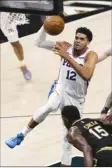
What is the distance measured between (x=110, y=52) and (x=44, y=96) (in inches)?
72.8

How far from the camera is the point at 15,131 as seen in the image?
5832 millimetres

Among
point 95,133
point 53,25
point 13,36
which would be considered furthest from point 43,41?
point 13,36

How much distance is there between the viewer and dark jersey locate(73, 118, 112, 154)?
371 centimetres

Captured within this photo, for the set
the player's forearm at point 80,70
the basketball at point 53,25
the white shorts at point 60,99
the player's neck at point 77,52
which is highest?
the basketball at point 53,25

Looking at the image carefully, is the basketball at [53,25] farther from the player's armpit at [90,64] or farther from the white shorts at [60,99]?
the white shorts at [60,99]

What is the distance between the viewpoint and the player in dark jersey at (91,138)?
12.0 ft

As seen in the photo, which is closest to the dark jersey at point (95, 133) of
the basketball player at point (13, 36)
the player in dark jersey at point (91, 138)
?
the player in dark jersey at point (91, 138)

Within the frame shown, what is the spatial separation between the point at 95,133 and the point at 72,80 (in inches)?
39.0

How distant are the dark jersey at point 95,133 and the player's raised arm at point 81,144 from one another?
3 centimetres

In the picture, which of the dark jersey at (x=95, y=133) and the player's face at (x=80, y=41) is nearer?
the dark jersey at (x=95, y=133)

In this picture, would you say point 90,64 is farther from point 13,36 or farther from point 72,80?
point 13,36

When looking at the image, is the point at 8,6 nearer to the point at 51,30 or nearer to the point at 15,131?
Result: the point at 51,30

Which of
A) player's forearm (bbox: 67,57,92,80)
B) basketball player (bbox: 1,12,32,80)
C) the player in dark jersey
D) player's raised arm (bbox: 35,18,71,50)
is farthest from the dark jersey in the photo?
basketball player (bbox: 1,12,32,80)

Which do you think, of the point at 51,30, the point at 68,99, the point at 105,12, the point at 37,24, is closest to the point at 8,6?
the point at 51,30
